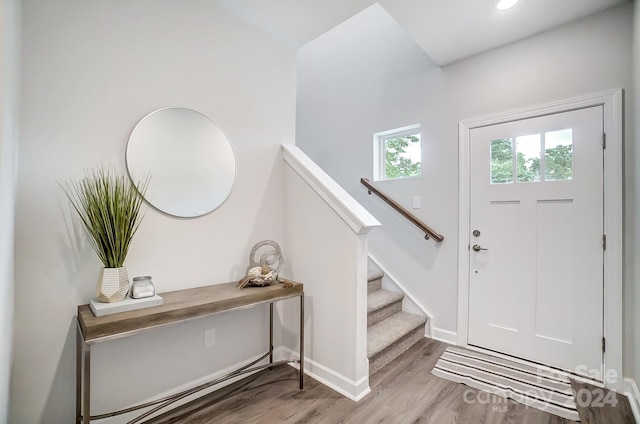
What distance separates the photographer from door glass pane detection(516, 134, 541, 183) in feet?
7.25

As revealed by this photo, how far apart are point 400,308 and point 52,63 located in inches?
121

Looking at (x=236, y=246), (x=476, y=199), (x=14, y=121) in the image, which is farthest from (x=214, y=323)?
(x=476, y=199)

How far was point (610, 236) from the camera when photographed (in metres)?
1.91

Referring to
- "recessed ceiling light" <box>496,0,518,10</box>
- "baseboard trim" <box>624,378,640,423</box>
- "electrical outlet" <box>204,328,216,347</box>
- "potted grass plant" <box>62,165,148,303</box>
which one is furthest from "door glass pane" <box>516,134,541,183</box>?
"potted grass plant" <box>62,165,148,303</box>

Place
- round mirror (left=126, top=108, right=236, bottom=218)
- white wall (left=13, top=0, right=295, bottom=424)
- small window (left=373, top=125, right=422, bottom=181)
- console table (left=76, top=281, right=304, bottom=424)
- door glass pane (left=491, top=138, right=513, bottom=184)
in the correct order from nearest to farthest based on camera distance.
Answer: console table (left=76, top=281, right=304, bottom=424) → white wall (left=13, top=0, right=295, bottom=424) → round mirror (left=126, top=108, right=236, bottom=218) → door glass pane (left=491, top=138, right=513, bottom=184) → small window (left=373, top=125, right=422, bottom=181)

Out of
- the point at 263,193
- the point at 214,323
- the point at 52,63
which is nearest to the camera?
the point at 52,63

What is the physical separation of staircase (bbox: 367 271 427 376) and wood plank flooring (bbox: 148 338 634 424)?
0.19 m

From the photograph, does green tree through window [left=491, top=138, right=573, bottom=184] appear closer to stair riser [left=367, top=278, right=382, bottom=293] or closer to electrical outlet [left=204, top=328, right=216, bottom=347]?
stair riser [left=367, top=278, right=382, bottom=293]

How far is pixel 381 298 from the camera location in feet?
9.07

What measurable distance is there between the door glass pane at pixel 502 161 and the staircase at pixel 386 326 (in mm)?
1403

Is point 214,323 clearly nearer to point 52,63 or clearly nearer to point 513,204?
point 52,63

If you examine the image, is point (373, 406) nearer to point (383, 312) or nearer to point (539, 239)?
point (383, 312)

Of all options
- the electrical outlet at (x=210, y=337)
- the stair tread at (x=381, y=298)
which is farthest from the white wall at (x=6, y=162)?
the stair tread at (x=381, y=298)

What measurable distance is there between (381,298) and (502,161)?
1601 millimetres
